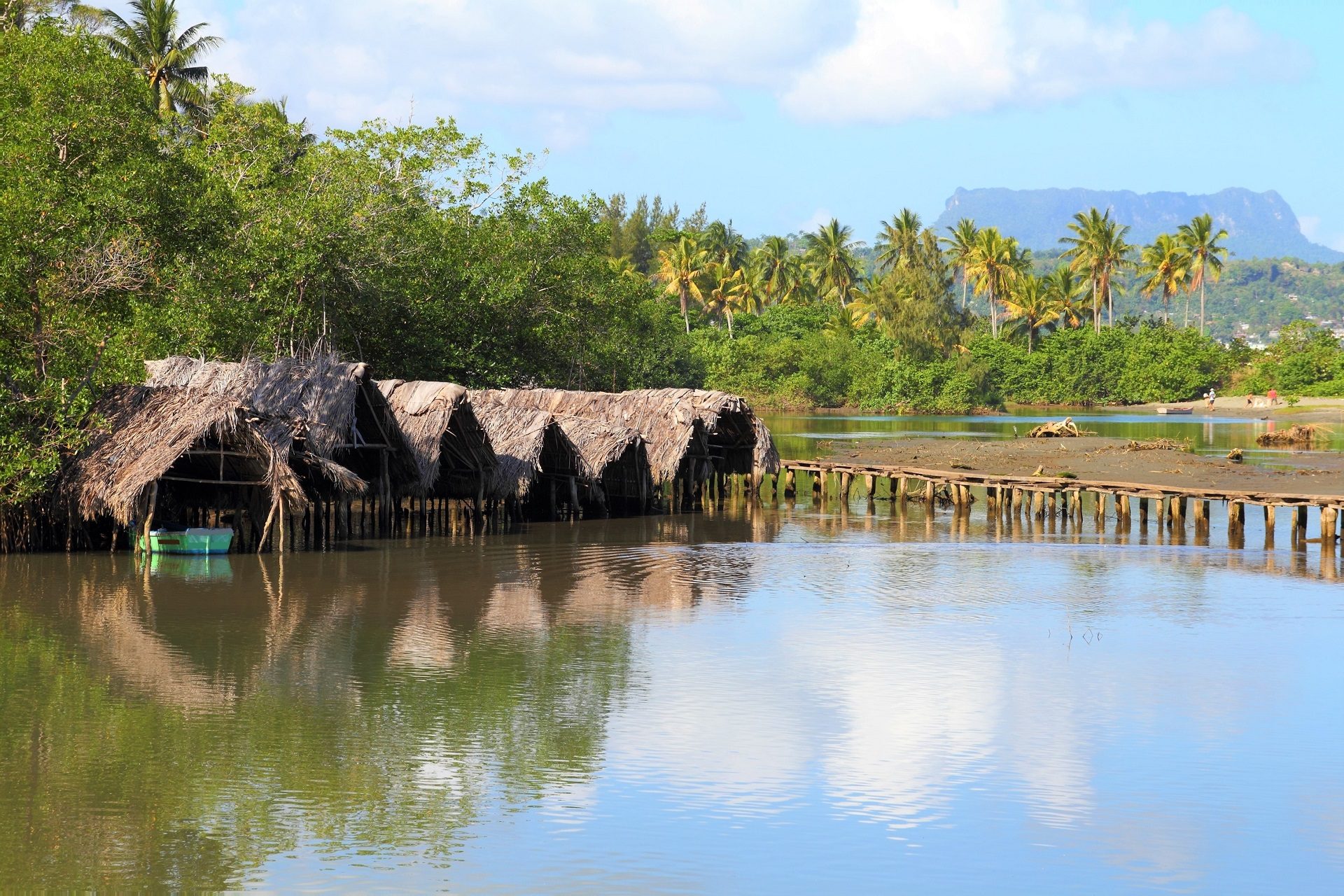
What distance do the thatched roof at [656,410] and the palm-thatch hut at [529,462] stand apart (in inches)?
39.4

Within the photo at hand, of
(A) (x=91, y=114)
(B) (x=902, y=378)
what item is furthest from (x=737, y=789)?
(B) (x=902, y=378)

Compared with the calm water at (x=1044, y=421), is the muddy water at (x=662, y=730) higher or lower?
lower

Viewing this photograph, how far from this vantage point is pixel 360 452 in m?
25.9

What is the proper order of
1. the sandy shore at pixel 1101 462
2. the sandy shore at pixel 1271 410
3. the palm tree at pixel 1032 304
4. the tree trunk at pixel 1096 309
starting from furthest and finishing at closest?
1. the tree trunk at pixel 1096 309
2. the palm tree at pixel 1032 304
3. the sandy shore at pixel 1271 410
4. the sandy shore at pixel 1101 462

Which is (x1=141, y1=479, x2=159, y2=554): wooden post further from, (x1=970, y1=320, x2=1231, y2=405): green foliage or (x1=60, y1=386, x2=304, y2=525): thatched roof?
(x1=970, y1=320, x2=1231, y2=405): green foliage

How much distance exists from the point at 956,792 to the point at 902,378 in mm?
78640

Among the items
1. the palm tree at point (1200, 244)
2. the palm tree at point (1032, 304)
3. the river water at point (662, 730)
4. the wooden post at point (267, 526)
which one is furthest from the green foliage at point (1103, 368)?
the wooden post at point (267, 526)

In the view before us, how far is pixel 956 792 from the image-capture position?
409 inches

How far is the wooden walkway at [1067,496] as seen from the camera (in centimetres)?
2623

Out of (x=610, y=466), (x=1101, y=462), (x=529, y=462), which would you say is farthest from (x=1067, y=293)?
(x=529, y=462)

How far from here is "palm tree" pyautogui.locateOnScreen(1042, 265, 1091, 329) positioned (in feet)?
316

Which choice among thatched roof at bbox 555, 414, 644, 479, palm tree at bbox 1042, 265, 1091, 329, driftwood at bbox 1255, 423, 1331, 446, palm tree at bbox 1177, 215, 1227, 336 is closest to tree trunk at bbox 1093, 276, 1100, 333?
palm tree at bbox 1042, 265, 1091, 329

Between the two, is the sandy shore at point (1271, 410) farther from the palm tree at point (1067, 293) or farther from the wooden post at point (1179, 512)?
the wooden post at point (1179, 512)

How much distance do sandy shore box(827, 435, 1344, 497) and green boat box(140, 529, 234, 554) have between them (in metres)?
18.7
